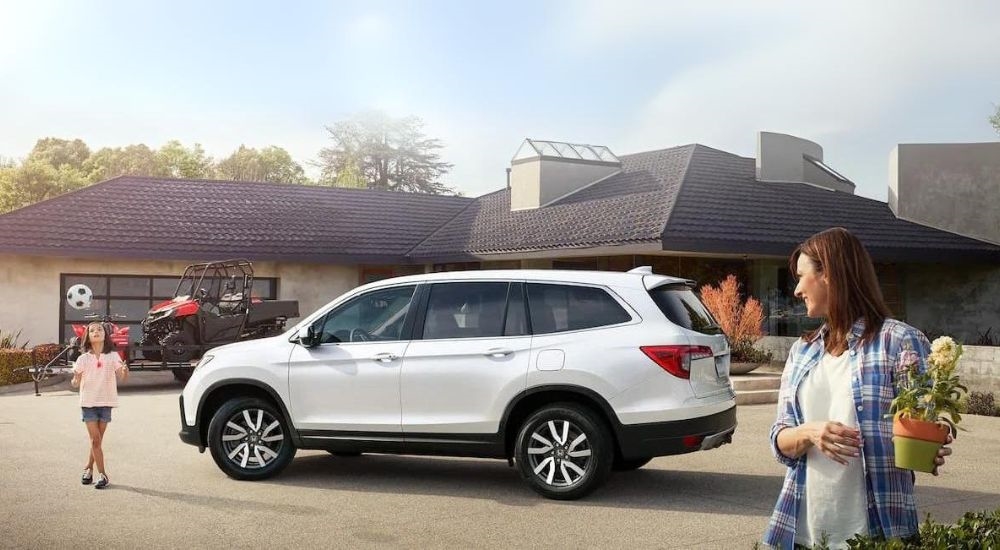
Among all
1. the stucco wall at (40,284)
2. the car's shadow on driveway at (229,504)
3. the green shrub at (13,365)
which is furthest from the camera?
the stucco wall at (40,284)

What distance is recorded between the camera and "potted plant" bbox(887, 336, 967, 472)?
3387 millimetres

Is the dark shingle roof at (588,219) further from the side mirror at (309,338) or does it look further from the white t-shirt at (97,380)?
the white t-shirt at (97,380)

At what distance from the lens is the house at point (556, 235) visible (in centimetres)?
2511

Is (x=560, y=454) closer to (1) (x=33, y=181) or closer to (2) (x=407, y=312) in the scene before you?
(2) (x=407, y=312)

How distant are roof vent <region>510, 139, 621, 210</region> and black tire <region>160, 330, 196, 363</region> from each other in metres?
12.1

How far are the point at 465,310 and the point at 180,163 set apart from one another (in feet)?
254

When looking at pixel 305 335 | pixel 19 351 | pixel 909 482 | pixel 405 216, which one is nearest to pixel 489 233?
pixel 405 216

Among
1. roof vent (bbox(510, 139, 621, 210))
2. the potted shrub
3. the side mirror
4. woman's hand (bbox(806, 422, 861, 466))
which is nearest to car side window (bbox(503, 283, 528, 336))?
the side mirror

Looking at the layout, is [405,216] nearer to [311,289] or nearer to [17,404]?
[311,289]

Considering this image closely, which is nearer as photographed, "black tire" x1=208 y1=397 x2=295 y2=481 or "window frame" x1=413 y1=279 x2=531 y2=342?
"window frame" x1=413 y1=279 x2=531 y2=342

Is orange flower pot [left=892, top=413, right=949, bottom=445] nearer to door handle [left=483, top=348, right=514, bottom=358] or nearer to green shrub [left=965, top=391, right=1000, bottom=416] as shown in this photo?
door handle [left=483, top=348, right=514, bottom=358]

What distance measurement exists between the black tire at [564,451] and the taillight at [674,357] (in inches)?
29.3

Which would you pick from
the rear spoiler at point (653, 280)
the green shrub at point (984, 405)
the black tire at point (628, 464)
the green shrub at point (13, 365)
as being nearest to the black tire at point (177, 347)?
the green shrub at point (13, 365)

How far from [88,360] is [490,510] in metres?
4.21
